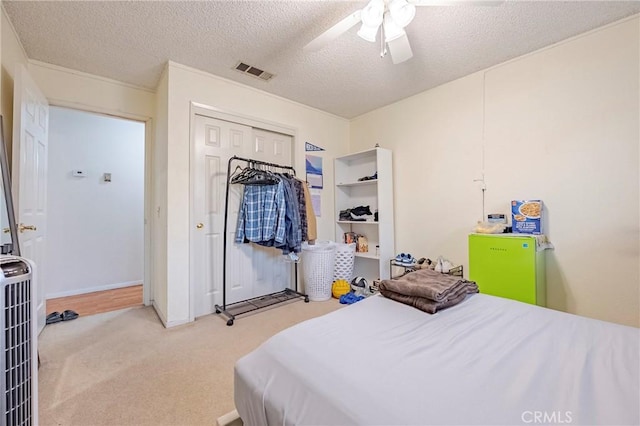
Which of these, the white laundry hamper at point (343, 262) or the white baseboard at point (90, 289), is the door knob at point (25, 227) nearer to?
the white baseboard at point (90, 289)

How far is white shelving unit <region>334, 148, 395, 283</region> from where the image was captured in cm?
328

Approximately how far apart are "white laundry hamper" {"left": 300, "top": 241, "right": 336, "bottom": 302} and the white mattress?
1917 mm

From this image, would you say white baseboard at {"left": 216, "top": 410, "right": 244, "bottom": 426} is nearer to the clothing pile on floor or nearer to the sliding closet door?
the clothing pile on floor

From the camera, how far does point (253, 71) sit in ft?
8.81

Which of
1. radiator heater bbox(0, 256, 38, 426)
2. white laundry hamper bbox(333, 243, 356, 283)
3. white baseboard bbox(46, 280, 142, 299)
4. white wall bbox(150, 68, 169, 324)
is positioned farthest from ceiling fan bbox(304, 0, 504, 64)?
white baseboard bbox(46, 280, 142, 299)

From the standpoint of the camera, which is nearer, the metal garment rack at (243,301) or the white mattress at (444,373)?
the white mattress at (444,373)

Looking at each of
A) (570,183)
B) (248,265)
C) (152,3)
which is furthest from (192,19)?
(570,183)

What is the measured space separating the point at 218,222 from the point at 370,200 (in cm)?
198

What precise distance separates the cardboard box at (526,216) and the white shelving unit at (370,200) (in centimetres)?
131

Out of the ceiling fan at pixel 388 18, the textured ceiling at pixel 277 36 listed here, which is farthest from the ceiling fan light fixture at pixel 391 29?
the textured ceiling at pixel 277 36

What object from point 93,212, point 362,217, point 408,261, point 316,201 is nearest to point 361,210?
point 362,217

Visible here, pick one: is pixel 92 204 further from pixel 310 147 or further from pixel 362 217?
pixel 362 217

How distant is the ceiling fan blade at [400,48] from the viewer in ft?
5.74

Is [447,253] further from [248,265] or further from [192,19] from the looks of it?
[192,19]
